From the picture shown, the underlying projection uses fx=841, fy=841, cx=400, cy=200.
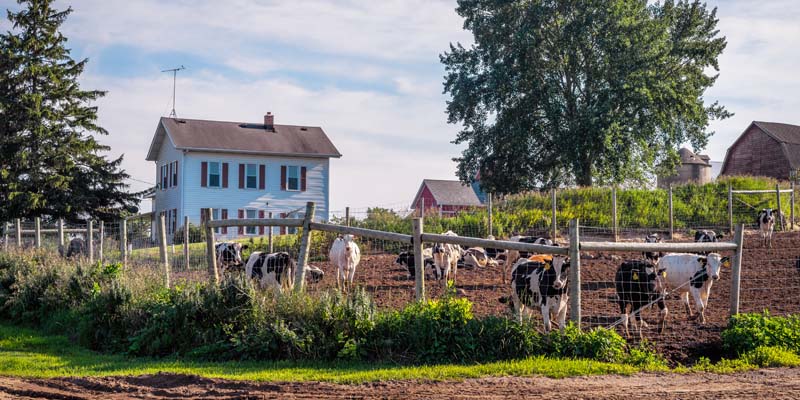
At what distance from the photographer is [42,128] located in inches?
1527

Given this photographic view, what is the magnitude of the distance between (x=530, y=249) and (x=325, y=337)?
3084 millimetres

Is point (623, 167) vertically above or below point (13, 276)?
above

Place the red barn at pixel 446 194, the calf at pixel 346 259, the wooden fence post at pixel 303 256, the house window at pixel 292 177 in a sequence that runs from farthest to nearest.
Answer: the red barn at pixel 446 194
the house window at pixel 292 177
the calf at pixel 346 259
the wooden fence post at pixel 303 256

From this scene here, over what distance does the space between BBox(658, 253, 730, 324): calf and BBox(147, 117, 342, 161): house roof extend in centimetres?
3493

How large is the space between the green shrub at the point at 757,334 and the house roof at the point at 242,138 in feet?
124

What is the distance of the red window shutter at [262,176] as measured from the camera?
4872 centimetres

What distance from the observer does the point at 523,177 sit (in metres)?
43.8

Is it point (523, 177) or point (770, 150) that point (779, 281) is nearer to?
point (523, 177)

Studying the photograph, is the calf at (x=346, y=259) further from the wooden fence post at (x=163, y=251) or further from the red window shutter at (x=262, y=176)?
the red window shutter at (x=262, y=176)

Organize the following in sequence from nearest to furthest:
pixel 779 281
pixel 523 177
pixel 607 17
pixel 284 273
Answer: pixel 284 273 < pixel 779 281 < pixel 607 17 < pixel 523 177

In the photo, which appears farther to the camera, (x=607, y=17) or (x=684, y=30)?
(x=684, y=30)

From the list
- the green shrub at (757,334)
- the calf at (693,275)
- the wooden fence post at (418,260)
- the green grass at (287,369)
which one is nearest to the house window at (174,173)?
the green grass at (287,369)

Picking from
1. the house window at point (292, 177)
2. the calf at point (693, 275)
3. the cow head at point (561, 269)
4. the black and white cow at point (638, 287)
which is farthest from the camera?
the house window at point (292, 177)

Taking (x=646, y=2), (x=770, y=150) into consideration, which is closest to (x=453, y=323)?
(x=646, y=2)
